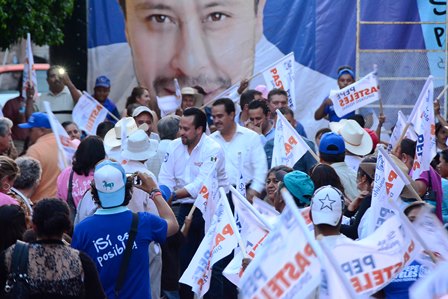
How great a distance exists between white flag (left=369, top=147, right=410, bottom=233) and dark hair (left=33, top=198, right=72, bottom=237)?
7.70ft

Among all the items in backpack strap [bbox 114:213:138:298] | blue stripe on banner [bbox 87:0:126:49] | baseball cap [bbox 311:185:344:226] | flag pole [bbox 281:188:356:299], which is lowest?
backpack strap [bbox 114:213:138:298]

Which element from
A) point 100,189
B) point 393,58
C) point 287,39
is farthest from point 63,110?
point 100,189

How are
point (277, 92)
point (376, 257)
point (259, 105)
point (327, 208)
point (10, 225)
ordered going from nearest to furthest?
point (376, 257)
point (327, 208)
point (10, 225)
point (259, 105)
point (277, 92)

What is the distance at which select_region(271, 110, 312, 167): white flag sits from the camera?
1158 centimetres

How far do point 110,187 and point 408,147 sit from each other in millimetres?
3999

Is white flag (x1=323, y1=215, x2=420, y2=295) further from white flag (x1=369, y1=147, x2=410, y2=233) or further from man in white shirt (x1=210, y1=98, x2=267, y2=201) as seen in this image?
man in white shirt (x1=210, y1=98, x2=267, y2=201)

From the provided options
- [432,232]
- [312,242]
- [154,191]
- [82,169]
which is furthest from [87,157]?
[312,242]

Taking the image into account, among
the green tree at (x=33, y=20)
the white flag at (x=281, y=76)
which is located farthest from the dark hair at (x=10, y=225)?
the green tree at (x=33, y=20)

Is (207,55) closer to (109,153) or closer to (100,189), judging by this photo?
(109,153)

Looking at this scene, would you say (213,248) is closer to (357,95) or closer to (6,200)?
(6,200)

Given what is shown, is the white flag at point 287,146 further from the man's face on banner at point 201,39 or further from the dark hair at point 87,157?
the man's face on banner at point 201,39

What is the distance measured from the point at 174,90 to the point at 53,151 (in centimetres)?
759

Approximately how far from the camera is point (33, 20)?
57.8 feet

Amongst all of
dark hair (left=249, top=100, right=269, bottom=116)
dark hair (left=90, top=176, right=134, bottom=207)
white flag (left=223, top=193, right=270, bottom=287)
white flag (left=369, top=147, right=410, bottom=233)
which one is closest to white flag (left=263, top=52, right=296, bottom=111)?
dark hair (left=249, top=100, right=269, bottom=116)
